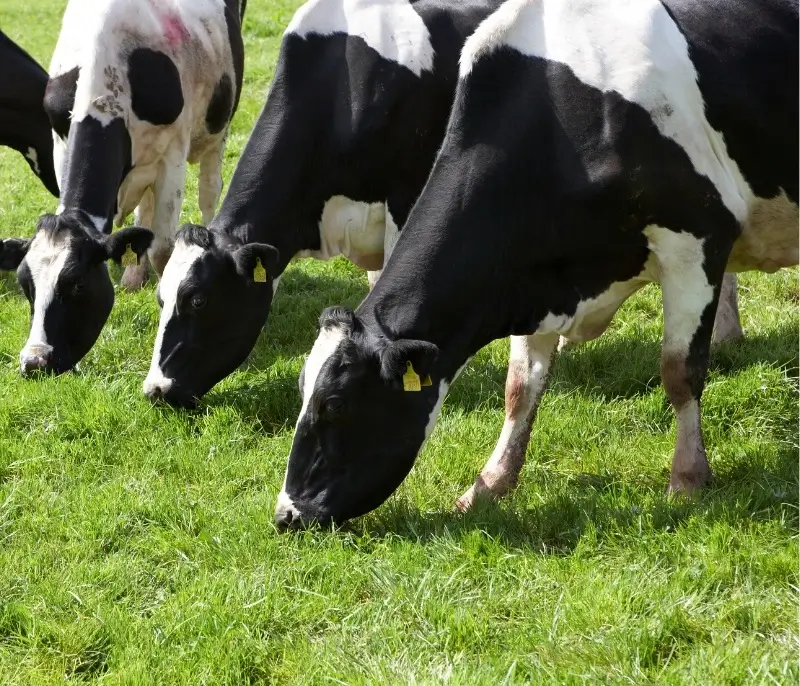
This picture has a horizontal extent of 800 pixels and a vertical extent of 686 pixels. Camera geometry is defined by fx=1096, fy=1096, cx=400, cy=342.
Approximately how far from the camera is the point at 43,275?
301 inches

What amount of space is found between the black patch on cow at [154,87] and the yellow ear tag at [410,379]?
4750mm

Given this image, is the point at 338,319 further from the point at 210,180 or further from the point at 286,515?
the point at 210,180

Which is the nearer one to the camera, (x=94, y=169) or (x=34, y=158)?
(x=94, y=169)

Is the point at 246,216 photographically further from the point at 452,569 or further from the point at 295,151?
the point at 452,569

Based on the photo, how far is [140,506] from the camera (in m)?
5.53

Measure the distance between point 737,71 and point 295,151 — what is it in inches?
107

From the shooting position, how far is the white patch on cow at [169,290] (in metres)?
6.68

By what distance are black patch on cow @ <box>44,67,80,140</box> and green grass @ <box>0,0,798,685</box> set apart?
2.41m

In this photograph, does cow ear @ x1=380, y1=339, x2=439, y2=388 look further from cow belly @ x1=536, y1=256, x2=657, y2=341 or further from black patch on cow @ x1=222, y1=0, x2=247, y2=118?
black patch on cow @ x1=222, y1=0, x2=247, y2=118

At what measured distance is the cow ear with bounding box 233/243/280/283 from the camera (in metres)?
6.51

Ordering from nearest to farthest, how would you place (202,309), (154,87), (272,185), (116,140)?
1. (202,309)
2. (272,185)
3. (116,140)
4. (154,87)

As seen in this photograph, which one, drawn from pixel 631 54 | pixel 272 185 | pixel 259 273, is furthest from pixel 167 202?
pixel 631 54

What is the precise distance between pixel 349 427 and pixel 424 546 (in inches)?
24.8

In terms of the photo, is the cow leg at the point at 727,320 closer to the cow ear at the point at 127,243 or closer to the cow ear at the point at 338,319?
the cow ear at the point at 338,319
